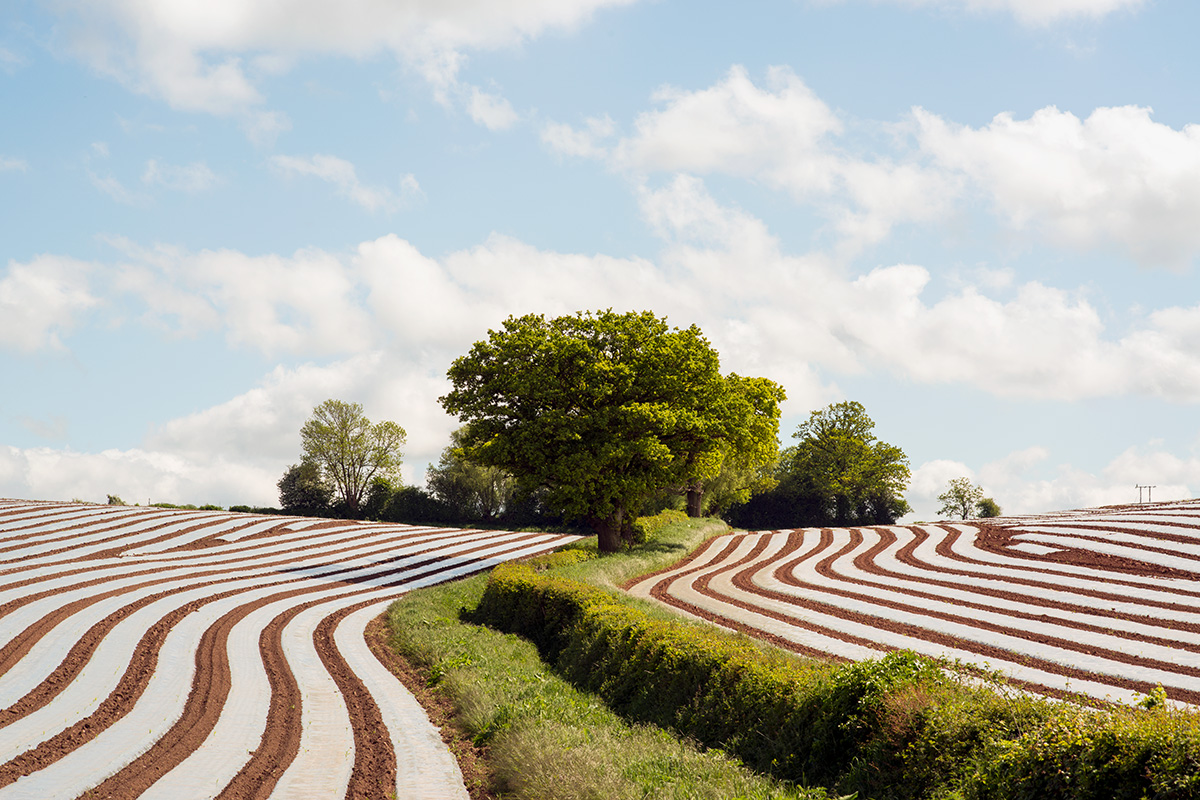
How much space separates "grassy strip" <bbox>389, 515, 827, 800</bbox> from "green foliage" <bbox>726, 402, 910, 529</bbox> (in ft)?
209

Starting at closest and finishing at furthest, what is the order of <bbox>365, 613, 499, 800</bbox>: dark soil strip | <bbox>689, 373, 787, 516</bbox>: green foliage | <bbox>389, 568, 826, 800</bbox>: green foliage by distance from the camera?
<bbox>389, 568, 826, 800</bbox>: green foliage, <bbox>365, 613, 499, 800</bbox>: dark soil strip, <bbox>689, 373, 787, 516</bbox>: green foliage

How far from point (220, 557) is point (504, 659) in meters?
26.8

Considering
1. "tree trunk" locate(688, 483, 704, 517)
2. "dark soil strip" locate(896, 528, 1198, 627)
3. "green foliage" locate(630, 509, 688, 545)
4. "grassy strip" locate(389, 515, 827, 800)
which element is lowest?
"grassy strip" locate(389, 515, 827, 800)

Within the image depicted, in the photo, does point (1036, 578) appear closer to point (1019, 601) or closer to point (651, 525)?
point (1019, 601)

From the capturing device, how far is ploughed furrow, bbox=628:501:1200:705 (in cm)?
1897

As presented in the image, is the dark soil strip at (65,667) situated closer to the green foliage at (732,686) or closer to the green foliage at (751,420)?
the green foliage at (732,686)

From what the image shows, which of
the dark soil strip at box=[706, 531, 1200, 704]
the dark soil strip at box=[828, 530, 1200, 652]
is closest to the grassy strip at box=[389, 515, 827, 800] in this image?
the dark soil strip at box=[706, 531, 1200, 704]

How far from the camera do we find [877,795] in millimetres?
9422

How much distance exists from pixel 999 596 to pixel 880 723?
64.2ft

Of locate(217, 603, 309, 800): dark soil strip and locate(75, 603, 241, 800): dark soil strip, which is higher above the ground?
locate(217, 603, 309, 800): dark soil strip

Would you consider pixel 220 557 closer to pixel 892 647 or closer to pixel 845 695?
pixel 892 647

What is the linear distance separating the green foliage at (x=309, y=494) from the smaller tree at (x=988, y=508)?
71715 mm

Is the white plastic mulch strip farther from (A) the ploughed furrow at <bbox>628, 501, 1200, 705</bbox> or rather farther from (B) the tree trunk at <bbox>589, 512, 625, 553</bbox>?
(B) the tree trunk at <bbox>589, 512, 625, 553</bbox>

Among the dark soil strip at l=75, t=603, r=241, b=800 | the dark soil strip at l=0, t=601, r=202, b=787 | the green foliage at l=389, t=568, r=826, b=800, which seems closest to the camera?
the green foliage at l=389, t=568, r=826, b=800
